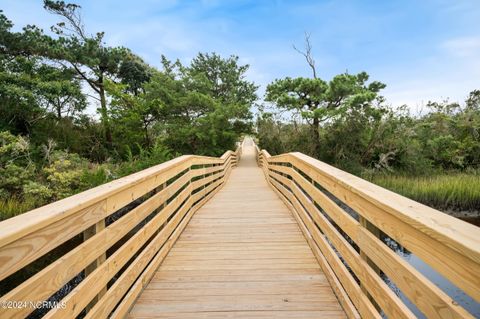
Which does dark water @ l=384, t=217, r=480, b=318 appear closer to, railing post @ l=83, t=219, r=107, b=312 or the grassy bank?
railing post @ l=83, t=219, r=107, b=312

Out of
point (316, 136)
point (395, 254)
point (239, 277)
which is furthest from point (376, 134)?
point (395, 254)

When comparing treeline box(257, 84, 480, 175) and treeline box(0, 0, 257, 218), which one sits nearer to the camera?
treeline box(0, 0, 257, 218)

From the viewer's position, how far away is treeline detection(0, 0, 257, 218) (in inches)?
471

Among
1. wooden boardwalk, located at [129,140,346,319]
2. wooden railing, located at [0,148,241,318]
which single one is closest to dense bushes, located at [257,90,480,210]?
wooden boardwalk, located at [129,140,346,319]

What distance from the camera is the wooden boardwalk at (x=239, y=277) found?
2002mm

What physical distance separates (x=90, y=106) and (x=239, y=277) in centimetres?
1758

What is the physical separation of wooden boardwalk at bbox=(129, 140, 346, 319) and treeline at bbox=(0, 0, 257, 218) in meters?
7.98

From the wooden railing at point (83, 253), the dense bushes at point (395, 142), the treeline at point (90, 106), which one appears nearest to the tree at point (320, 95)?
the dense bushes at point (395, 142)

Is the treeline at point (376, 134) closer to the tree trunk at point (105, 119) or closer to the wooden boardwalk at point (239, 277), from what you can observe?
the tree trunk at point (105, 119)

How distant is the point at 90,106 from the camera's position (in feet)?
55.2

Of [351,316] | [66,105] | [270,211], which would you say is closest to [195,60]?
[66,105]

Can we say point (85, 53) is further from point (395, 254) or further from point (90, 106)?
point (395, 254)

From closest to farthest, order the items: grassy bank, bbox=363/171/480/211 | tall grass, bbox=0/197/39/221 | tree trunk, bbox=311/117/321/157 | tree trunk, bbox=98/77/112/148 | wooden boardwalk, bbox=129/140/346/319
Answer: wooden boardwalk, bbox=129/140/346/319
tall grass, bbox=0/197/39/221
grassy bank, bbox=363/171/480/211
tree trunk, bbox=311/117/321/157
tree trunk, bbox=98/77/112/148

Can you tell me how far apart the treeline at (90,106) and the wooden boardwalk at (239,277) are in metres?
7.98
